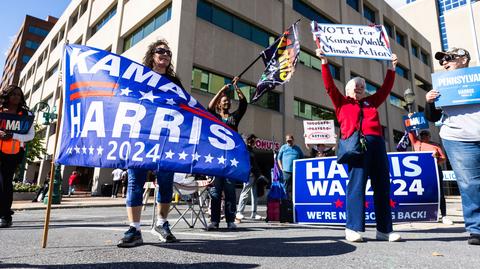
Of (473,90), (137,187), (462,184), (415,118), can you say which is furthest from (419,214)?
(415,118)

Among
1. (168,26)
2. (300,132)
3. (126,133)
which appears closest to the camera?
(126,133)

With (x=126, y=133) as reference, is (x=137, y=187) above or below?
below

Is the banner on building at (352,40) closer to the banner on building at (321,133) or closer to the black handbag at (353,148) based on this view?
the black handbag at (353,148)

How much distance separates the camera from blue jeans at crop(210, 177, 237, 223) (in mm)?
4617

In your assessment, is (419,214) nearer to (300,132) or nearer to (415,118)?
(415,118)

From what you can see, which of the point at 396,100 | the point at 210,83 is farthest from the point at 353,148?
the point at 396,100

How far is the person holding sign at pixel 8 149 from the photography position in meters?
4.34

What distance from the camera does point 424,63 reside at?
123 feet

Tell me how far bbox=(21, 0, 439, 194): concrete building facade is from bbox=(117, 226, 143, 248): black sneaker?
12.6m

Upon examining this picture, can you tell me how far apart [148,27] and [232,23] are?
506 centimetres

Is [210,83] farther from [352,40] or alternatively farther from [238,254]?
[238,254]

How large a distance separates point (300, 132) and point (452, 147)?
16685mm

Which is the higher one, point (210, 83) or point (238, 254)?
point (210, 83)

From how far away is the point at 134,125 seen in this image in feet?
8.90
